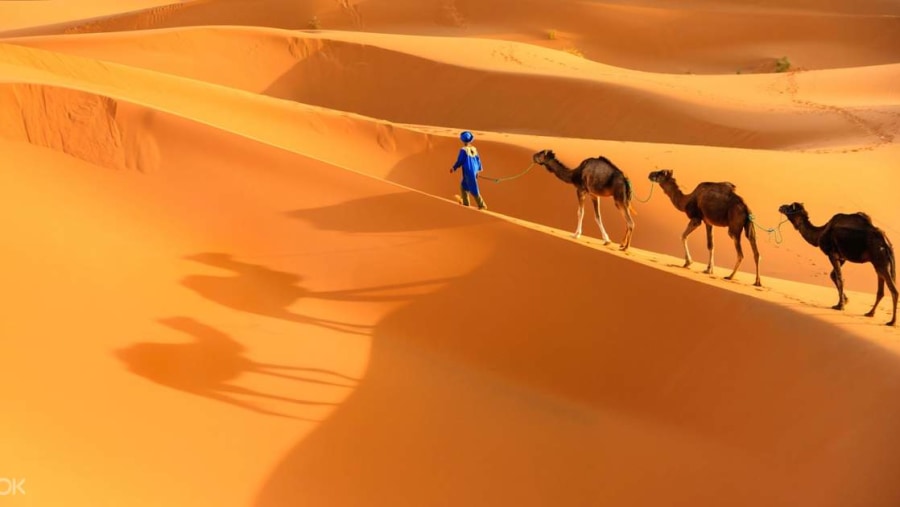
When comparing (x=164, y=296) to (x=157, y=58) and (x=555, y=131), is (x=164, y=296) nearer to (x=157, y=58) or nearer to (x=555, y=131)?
(x=555, y=131)

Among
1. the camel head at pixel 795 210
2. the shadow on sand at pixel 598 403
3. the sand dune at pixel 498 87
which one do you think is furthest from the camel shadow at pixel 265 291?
the sand dune at pixel 498 87

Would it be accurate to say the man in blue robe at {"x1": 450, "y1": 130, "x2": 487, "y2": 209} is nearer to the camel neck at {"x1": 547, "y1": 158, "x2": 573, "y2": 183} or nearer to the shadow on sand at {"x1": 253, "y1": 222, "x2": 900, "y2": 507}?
the camel neck at {"x1": 547, "y1": 158, "x2": 573, "y2": 183}

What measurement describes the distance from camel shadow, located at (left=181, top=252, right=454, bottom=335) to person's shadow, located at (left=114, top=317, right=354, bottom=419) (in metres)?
0.58

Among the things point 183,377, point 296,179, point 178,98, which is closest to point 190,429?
point 183,377

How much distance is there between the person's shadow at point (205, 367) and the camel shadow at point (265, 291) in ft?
1.90

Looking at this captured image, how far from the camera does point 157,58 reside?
2308 cm

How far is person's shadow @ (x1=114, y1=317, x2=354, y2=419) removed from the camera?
6.50m

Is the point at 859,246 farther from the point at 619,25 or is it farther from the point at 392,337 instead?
the point at 619,25

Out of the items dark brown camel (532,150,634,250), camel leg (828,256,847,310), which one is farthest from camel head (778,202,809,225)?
dark brown camel (532,150,634,250)

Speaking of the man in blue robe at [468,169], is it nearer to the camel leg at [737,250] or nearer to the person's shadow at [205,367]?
the camel leg at [737,250]

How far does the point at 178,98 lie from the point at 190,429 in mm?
10786

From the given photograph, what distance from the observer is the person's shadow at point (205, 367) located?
6.50 metres

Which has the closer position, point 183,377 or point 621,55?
point 183,377
